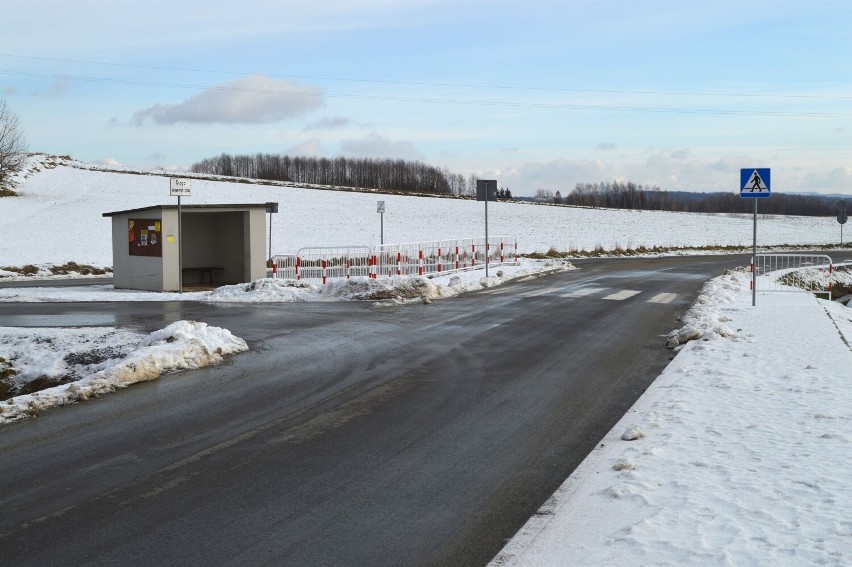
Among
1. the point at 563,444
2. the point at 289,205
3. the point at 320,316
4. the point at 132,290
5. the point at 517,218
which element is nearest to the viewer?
the point at 563,444

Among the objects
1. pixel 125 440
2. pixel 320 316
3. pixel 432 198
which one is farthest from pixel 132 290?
pixel 432 198

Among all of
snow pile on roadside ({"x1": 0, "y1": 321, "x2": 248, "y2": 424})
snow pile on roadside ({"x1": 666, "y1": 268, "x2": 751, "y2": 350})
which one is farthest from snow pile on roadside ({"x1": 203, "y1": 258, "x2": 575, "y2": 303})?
snow pile on roadside ({"x1": 0, "y1": 321, "x2": 248, "y2": 424})

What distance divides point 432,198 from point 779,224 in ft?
127

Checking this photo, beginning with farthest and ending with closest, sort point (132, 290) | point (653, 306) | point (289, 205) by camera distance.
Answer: point (289, 205) < point (132, 290) < point (653, 306)

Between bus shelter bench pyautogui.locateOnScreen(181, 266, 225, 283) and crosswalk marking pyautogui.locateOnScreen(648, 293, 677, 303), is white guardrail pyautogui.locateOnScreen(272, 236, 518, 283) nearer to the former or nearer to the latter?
bus shelter bench pyautogui.locateOnScreen(181, 266, 225, 283)

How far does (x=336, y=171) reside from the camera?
136750mm

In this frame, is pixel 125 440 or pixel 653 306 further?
pixel 653 306

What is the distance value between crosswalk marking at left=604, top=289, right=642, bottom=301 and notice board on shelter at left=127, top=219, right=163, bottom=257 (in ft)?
43.7

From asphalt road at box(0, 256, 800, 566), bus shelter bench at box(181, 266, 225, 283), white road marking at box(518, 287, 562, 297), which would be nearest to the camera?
asphalt road at box(0, 256, 800, 566)

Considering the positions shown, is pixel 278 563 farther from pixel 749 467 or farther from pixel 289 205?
pixel 289 205

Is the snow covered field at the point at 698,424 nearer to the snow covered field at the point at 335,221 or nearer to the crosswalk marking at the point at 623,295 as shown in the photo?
the crosswalk marking at the point at 623,295

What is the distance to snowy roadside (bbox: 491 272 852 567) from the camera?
4547 millimetres

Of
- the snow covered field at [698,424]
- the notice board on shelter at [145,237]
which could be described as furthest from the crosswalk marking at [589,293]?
the notice board on shelter at [145,237]

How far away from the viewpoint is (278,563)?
4488 mm
